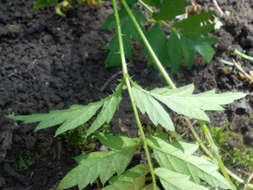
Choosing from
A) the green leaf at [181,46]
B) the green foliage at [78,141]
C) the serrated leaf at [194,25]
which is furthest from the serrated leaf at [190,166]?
the serrated leaf at [194,25]

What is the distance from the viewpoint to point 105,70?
5.61 feet

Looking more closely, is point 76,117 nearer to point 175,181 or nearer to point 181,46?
point 175,181

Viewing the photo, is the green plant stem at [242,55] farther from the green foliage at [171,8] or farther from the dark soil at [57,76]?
the green foliage at [171,8]

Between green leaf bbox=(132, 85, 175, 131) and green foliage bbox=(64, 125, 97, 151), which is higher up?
green leaf bbox=(132, 85, 175, 131)

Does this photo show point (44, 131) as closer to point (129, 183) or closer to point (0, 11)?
point (129, 183)

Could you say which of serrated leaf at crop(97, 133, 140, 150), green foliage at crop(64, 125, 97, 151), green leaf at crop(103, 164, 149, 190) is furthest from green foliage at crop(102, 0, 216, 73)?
green leaf at crop(103, 164, 149, 190)

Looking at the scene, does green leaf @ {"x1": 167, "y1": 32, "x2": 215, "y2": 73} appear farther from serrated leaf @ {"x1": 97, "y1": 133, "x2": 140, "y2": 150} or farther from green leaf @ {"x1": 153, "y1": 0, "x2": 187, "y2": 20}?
serrated leaf @ {"x1": 97, "y1": 133, "x2": 140, "y2": 150}

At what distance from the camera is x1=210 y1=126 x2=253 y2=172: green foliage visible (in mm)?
1445

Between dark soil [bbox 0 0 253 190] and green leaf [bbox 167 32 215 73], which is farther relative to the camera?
green leaf [bbox 167 32 215 73]

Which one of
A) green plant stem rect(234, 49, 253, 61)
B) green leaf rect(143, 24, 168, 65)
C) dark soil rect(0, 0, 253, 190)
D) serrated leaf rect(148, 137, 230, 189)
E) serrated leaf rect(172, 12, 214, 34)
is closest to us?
serrated leaf rect(148, 137, 230, 189)

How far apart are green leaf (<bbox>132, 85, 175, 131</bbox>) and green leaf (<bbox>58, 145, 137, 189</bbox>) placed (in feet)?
0.57

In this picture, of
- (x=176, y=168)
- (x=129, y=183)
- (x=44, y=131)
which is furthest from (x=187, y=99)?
(x=44, y=131)

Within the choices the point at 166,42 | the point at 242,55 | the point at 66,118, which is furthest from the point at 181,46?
the point at 66,118

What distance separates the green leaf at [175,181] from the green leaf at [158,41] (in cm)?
81
